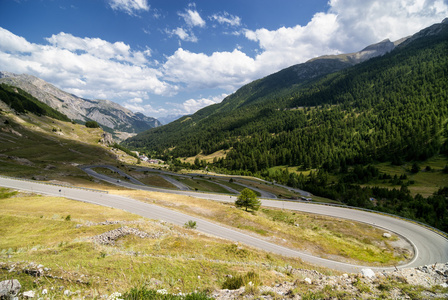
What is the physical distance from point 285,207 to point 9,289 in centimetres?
6085

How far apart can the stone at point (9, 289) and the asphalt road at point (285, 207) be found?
29095 mm

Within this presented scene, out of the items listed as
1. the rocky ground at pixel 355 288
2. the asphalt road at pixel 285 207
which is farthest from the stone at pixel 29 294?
the asphalt road at pixel 285 207

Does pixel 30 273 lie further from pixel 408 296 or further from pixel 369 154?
pixel 369 154

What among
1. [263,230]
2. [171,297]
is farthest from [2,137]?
[171,297]

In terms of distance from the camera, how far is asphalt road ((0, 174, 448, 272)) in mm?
31094

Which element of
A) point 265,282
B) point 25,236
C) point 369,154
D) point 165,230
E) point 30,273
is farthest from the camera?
point 369,154

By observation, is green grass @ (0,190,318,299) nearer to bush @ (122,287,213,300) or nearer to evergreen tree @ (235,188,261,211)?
bush @ (122,287,213,300)

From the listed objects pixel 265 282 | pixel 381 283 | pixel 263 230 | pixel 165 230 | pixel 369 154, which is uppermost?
pixel 369 154

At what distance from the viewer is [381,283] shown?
416 inches

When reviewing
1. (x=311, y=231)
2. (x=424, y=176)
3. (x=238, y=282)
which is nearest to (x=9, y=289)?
(x=238, y=282)

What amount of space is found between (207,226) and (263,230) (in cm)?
1135

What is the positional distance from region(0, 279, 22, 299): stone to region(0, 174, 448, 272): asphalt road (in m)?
29.1

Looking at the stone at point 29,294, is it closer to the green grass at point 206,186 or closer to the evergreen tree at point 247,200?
the evergreen tree at point 247,200

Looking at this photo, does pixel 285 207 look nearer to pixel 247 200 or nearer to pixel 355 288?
pixel 247 200
